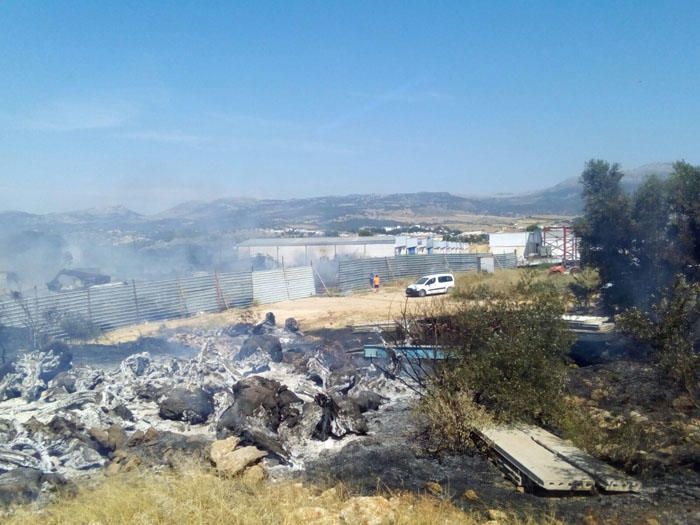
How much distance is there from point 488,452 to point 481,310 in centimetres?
209

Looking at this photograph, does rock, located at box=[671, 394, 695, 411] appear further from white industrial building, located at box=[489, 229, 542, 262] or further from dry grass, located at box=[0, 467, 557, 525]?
white industrial building, located at box=[489, 229, 542, 262]

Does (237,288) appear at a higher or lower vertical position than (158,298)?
lower

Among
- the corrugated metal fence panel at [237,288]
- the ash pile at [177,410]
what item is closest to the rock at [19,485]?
the ash pile at [177,410]

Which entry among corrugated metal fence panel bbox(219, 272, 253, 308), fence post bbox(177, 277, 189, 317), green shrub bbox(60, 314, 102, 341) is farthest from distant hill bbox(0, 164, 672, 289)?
green shrub bbox(60, 314, 102, 341)

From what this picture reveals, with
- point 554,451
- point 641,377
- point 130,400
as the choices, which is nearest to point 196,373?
point 130,400

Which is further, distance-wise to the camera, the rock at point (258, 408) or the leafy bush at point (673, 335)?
the rock at point (258, 408)

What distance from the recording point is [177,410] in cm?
1026

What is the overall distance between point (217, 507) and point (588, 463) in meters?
4.53

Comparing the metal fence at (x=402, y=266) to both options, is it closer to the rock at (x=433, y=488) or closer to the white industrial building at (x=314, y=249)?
the white industrial building at (x=314, y=249)

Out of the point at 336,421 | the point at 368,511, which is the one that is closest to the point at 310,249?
the point at 336,421

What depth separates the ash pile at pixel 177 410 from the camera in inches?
329

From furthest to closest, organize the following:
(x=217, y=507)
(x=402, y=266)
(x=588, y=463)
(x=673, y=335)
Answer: (x=402, y=266), (x=673, y=335), (x=588, y=463), (x=217, y=507)

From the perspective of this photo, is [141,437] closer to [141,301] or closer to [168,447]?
[168,447]

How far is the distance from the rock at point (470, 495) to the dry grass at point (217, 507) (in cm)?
Answer: 47
